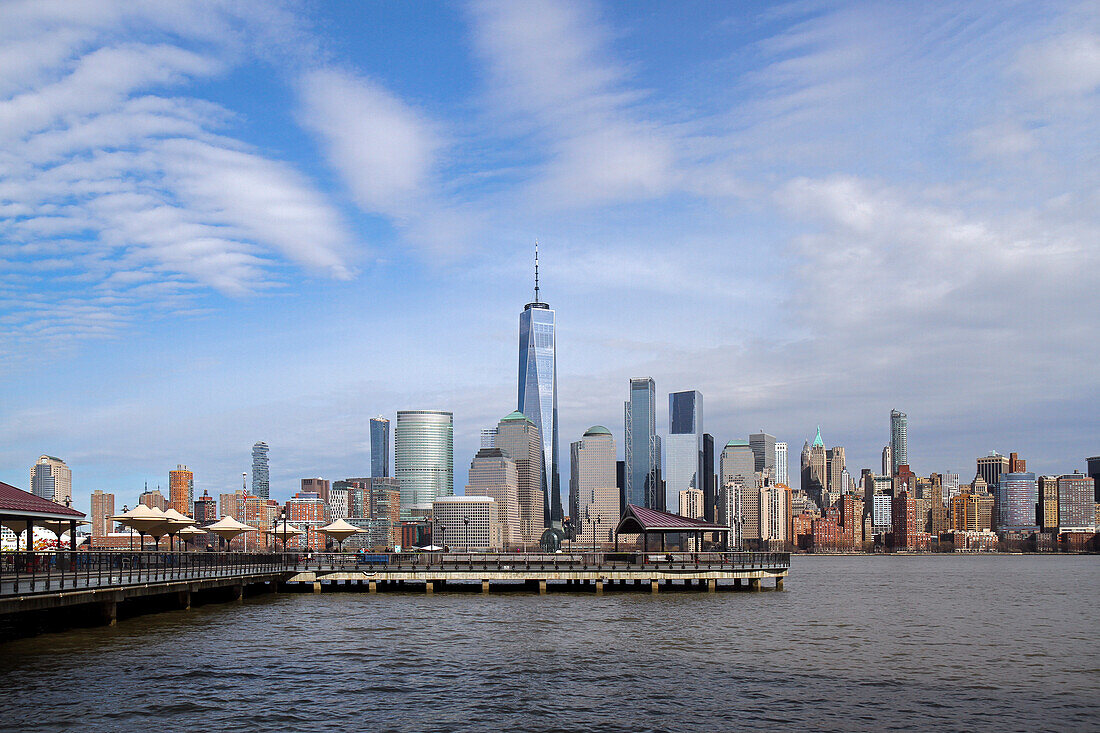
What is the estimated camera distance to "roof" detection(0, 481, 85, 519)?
38.1 m

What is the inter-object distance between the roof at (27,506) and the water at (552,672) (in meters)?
5.10

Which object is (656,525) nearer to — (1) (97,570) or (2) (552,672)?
(2) (552,672)

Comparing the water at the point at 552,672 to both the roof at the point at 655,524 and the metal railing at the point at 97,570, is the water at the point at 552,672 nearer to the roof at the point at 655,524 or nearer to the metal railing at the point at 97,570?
the metal railing at the point at 97,570

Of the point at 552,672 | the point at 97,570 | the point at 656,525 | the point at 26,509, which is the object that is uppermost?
the point at 26,509

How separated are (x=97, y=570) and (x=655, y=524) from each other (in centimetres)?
4362

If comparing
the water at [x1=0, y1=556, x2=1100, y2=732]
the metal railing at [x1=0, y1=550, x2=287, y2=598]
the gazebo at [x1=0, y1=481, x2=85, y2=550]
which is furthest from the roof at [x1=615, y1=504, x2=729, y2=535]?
the gazebo at [x1=0, y1=481, x2=85, y2=550]

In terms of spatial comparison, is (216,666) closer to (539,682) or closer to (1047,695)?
(539,682)

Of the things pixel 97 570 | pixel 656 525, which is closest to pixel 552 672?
pixel 97 570

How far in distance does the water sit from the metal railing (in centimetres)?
230

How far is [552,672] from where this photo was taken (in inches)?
1358

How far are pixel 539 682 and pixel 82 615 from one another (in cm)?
2422

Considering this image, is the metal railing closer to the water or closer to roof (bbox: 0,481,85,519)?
roof (bbox: 0,481,85,519)

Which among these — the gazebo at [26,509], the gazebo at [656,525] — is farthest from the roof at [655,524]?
the gazebo at [26,509]

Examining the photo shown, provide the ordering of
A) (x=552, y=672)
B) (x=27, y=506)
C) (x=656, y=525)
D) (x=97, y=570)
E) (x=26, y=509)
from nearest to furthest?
1. (x=552, y=672)
2. (x=26, y=509)
3. (x=27, y=506)
4. (x=97, y=570)
5. (x=656, y=525)
